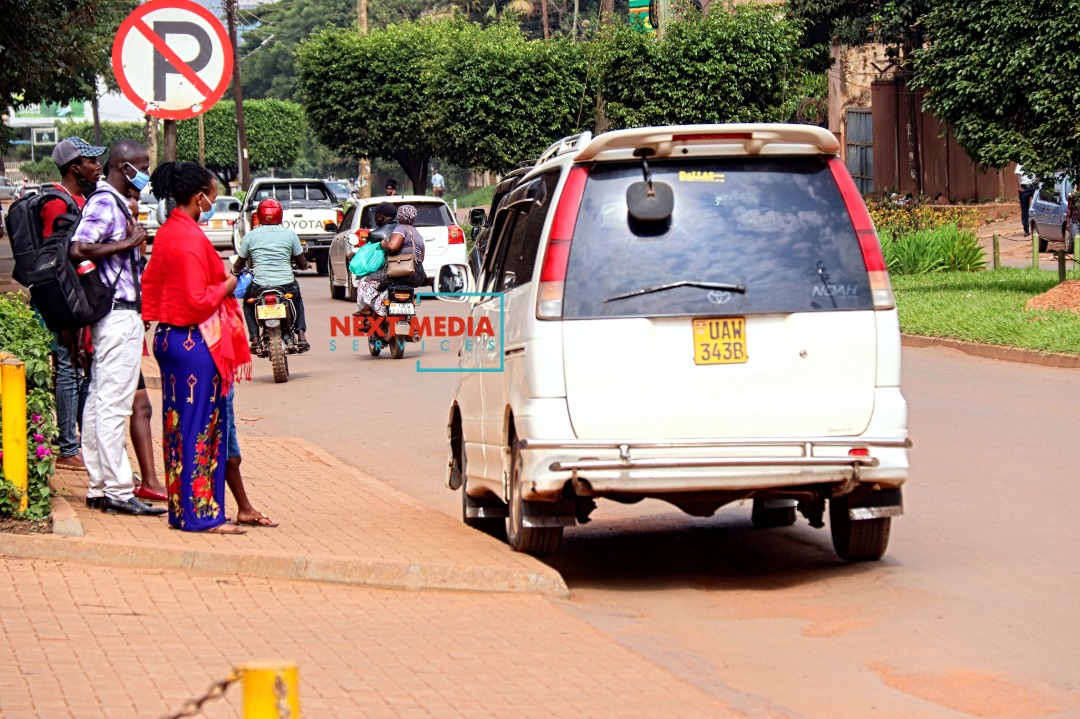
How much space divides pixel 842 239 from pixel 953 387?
7.69 metres

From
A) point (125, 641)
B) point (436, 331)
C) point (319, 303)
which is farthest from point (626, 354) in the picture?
point (319, 303)

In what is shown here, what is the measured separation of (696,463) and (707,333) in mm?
594

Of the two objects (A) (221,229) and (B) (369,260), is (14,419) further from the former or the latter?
(A) (221,229)

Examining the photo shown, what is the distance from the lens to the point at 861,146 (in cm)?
4416


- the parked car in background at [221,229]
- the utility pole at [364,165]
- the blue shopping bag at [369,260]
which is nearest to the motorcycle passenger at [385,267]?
the blue shopping bag at [369,260]

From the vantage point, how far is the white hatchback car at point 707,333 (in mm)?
6738

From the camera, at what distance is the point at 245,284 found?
55.1 feet

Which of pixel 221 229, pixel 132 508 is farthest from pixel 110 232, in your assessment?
pixel 221 229

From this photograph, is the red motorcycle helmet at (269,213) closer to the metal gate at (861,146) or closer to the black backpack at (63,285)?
the black backpack at (63,285)

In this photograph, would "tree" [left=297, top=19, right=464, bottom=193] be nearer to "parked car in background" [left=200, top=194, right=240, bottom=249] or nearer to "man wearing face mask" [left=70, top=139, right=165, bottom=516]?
"parked car in background" [left=200, top=194, right=240, bottom=249]

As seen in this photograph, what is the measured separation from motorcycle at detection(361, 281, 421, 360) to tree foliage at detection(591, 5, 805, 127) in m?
16.0

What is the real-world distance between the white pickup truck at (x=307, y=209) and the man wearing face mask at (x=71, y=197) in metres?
22.7

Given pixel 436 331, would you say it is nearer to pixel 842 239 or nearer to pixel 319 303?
pixel 319 303

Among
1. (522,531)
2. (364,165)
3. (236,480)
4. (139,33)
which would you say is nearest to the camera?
(522,531)
